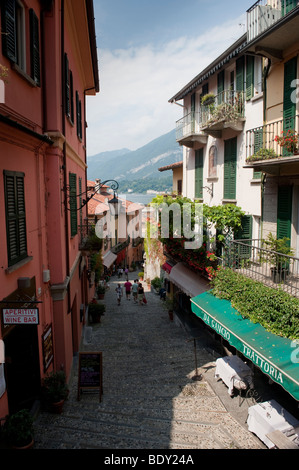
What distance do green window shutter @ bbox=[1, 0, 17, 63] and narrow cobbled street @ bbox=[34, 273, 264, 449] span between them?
778 cm

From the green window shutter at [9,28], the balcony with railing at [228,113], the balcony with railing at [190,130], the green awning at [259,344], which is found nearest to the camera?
the green window shutter at [9,28]

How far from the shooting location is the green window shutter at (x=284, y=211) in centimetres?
932

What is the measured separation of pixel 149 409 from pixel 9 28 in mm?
9275

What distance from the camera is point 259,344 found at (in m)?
7.11

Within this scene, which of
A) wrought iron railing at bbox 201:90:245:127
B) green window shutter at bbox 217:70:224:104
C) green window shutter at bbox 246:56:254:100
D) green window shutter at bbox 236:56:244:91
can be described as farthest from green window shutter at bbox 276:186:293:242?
green window shutter at bbox 217:70:224:104

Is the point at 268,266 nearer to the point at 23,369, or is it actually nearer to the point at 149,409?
the point at 149,409

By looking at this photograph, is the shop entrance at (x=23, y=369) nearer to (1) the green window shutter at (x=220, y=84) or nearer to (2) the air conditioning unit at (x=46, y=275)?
(2) the air conditioning unit at (x=46, y=275)

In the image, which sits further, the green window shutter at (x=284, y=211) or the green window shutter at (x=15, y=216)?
the green window shutter at (x=284, y=211)

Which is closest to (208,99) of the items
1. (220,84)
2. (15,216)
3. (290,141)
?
(220,84)

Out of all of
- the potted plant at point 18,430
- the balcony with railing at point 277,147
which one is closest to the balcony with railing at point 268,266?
the balcony with railing at point 277,147

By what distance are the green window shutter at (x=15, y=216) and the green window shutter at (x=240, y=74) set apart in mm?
9242
